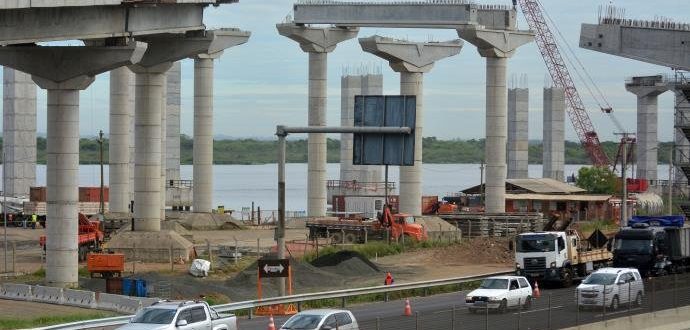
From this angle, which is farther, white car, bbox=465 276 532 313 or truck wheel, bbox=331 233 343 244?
truck wheel, bbox=331 233 343 244

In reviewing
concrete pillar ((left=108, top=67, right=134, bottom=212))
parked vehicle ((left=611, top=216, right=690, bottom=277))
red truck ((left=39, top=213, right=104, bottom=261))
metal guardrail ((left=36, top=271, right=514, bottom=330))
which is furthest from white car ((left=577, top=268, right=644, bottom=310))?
concrete pillar ((left=108, top=67, right=134, bottom=212))

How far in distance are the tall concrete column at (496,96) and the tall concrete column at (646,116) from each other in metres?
70.9

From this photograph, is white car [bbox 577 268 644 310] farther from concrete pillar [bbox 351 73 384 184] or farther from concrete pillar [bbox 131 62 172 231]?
concrete pillar [bbox 351 73 384 184]

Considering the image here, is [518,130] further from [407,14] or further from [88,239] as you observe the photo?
[88,239]

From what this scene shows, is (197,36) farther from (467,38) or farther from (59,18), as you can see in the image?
(467,38)

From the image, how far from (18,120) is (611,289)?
283 ft

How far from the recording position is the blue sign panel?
4819cm

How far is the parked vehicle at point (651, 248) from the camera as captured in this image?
201ft

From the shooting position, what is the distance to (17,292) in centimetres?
5819

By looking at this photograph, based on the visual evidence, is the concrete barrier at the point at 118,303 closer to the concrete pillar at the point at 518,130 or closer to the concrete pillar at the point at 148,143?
the concrete pillar at the point at 148,143

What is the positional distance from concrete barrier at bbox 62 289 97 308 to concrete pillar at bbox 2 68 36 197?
67.3 meters

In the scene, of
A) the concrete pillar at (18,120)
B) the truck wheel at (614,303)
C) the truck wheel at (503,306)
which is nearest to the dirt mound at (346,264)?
the truck wheel at (503,306)

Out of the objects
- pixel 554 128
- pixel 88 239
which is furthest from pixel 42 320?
pixel 554 128

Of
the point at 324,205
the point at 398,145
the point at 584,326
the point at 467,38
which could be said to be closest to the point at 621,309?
the point at 584,326
